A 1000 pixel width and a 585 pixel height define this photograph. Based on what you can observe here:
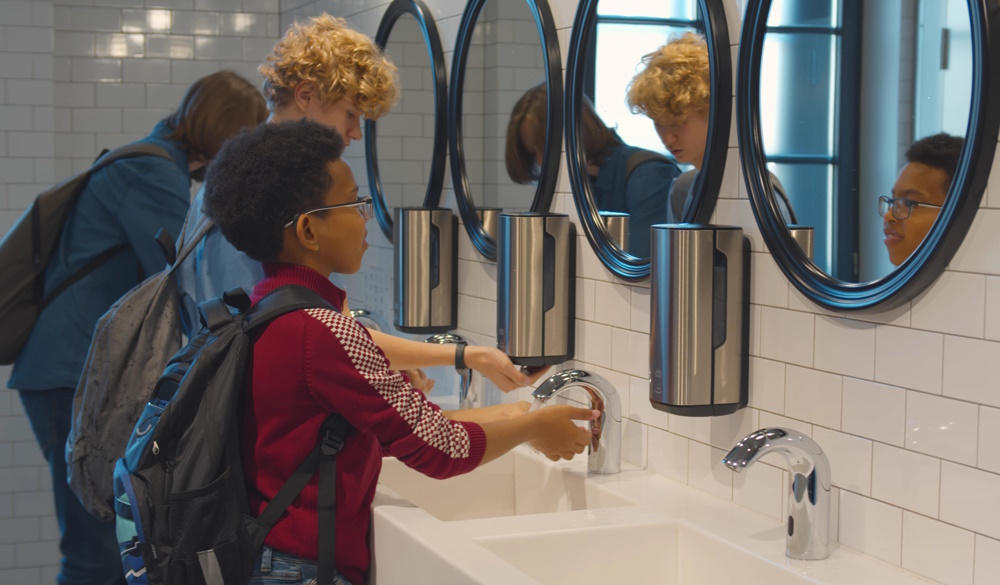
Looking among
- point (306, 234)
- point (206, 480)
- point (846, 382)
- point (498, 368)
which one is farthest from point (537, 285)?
point (206, 480)

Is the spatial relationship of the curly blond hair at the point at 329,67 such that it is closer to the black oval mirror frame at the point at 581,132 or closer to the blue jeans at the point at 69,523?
the black oval mirror frame at the point at 581,132

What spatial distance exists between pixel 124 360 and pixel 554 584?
3.17 feet

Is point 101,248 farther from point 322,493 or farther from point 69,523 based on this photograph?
point 322,493

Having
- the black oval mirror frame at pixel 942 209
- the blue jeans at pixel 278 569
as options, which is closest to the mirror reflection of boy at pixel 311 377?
the blue jeans at pixel 278 569

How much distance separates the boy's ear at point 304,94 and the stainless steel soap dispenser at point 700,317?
→ 812 mm

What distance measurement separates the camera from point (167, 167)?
8.63ft

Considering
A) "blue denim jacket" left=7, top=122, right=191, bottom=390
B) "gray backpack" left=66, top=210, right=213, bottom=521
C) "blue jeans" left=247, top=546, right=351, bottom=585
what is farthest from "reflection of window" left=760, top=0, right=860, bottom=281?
"blue denim jacket" left=7, top=122, right=191, bottom=390

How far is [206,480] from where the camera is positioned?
1.42 m

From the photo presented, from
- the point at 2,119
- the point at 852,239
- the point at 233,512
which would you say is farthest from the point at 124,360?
the point at 2,119

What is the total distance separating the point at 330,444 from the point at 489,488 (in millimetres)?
687

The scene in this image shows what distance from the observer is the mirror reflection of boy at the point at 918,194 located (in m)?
1.28

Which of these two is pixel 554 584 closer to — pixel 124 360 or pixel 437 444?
pixel 437 444

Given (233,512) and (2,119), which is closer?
(233,512)

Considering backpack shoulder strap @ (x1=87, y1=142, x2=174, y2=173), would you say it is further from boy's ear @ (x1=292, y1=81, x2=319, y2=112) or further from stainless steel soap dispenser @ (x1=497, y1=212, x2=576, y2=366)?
stainless steel soap dispenser @ (x1=497, y1=212, x2=576, y2=366)
